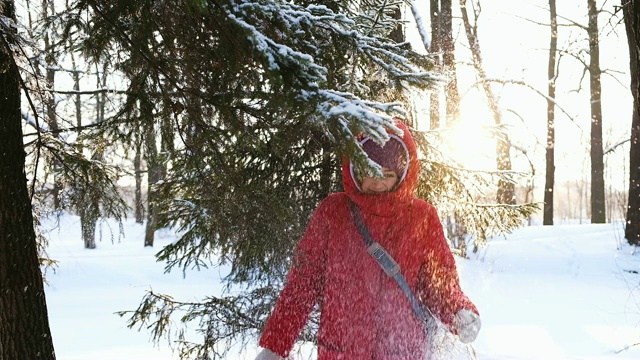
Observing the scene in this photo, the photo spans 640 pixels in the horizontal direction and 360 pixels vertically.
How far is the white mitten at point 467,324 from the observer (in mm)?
2861

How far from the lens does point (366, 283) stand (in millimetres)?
2951

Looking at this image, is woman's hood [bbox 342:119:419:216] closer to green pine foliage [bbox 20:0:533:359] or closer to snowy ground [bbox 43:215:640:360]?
green pine foliage [bbox 20:0:533:359]

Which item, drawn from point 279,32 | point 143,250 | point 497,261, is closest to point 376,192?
point 279,32

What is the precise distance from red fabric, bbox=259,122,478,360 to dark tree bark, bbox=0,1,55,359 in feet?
5.49

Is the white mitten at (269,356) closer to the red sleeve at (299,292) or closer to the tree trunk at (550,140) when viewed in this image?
the red sleeve at (299,292)

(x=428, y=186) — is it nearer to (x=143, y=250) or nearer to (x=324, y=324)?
(x=324, y=324)

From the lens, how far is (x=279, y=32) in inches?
118

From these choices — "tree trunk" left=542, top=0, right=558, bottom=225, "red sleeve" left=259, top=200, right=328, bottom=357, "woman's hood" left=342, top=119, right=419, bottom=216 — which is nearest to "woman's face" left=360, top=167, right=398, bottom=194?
"woman's hood" left=342, top=119, right=419, bottom=216

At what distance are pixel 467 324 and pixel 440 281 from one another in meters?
0.25

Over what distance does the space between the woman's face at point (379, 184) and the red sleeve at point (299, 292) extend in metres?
0.25

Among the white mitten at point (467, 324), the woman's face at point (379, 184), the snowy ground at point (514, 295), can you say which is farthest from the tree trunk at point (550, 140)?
the white mitten at point (467, 324)

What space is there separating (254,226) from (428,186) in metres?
1.61

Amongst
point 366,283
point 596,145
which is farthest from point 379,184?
point 596,145

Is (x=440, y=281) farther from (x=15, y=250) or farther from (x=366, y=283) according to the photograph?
Answer: (x=15, y=250)
